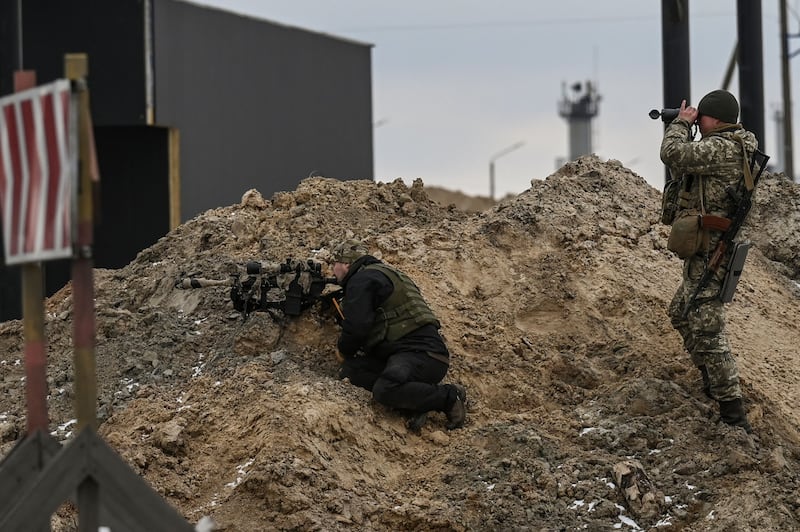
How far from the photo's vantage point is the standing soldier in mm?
8469

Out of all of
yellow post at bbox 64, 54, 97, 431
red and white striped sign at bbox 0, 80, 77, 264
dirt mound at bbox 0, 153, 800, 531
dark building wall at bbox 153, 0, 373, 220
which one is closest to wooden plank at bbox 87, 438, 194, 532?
yellow post at bbox 64, 54, 97, 431

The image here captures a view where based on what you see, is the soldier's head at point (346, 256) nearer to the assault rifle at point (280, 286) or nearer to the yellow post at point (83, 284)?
the assault rifle at point (280, 286)

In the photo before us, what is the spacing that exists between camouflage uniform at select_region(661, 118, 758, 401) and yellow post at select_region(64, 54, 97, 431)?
4.36 metres

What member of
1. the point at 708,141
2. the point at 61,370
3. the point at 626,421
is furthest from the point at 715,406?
the point at 61,370

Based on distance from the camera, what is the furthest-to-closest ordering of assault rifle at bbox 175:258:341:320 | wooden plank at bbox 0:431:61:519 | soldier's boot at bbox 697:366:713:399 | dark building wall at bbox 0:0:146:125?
dark building wall at bbox 0:0:146:125
assault rifle at bbox 175:258:341:320
soldier's boot at bbox 697:366:713:399
wooden plank at bbox 0:431:61:519

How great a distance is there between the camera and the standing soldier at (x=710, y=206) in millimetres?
8469

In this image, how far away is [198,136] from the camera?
16078 millimetres

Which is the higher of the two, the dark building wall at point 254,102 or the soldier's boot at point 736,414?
the dark building wall at point 254,102

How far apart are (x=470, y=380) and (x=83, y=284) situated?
4.50 m

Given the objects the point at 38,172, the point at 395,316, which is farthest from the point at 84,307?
the point at 395,316

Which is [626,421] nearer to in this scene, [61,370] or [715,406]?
[715,406]

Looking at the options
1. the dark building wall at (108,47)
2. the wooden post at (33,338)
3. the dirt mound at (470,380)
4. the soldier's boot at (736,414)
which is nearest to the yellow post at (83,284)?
the wooden post at (33,338)

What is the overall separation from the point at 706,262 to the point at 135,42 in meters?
8.65

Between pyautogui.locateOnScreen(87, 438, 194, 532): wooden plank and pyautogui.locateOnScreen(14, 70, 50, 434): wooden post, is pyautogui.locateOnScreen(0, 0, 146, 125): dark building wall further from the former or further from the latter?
pyautogui.locateOnScreen(87, 438, 194, 532): wooden plank
